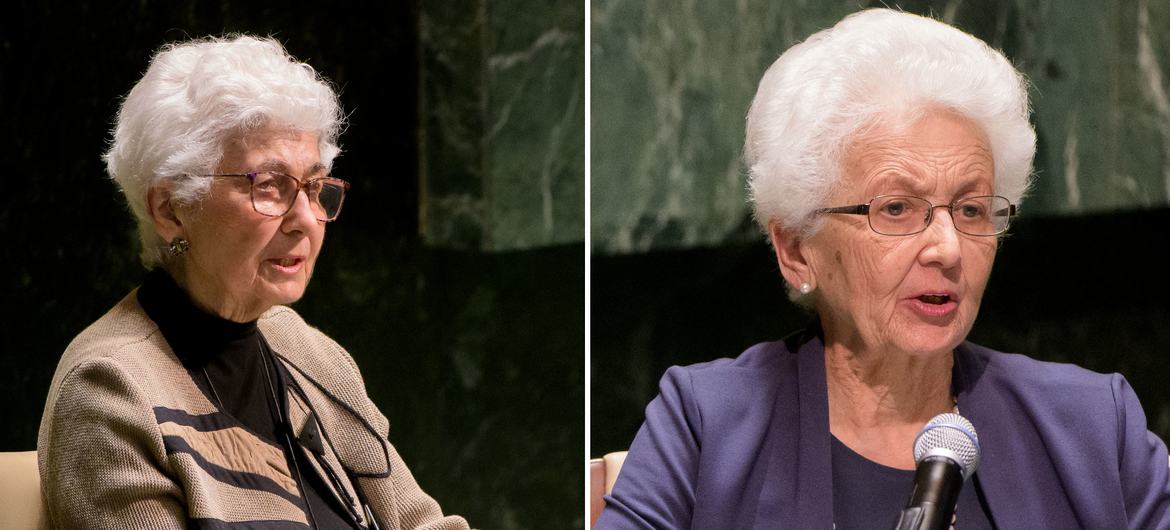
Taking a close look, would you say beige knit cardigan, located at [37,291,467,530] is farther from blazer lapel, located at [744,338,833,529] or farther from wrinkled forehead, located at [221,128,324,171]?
blazer lapel, located at [744,338,833,529]

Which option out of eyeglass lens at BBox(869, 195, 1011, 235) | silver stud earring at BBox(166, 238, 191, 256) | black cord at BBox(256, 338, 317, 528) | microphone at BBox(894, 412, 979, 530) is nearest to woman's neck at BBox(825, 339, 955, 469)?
eyeglass lens at BBox(869, 195, 1011, 235)

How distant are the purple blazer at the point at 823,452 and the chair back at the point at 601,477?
44 cm

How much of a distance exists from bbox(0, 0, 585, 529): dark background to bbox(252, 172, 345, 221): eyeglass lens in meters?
0.92

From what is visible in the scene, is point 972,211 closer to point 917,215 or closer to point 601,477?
point 917,215

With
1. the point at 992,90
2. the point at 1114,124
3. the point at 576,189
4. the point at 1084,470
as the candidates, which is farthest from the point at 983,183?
the point at 576,189

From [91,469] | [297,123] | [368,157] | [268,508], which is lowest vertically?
[268,508]

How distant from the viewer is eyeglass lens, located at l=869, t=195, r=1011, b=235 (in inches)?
76.5

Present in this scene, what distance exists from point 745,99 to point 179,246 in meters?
1.49

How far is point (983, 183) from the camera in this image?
1956 millimetres

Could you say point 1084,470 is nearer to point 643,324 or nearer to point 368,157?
point 643,324

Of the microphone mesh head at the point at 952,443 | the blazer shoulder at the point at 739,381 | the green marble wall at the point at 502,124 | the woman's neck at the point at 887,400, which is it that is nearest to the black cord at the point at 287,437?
the blazer shoulder at the point at 739,381

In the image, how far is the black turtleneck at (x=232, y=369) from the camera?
228 cm

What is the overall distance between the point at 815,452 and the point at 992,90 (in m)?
0.65

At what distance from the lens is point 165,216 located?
2.35m
